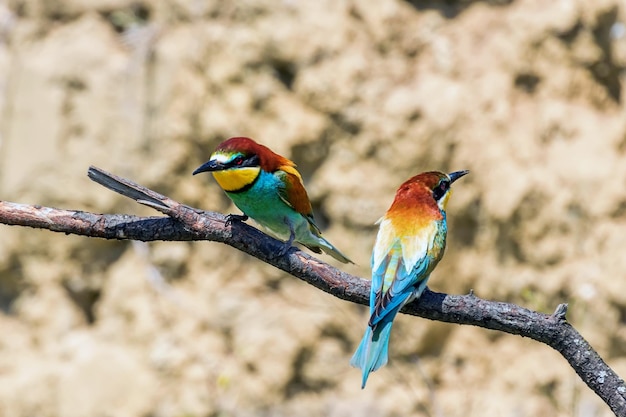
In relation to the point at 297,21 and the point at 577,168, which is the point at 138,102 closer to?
the point at 297,21

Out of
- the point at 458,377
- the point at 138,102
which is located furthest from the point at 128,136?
the point at 458,377

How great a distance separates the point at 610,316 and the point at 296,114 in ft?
4.27

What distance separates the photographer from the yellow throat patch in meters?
2.32

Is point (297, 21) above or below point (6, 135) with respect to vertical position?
above

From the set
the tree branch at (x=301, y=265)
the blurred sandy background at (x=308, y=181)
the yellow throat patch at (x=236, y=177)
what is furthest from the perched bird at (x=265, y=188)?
the blurred sandy background at (x=308, y=181)

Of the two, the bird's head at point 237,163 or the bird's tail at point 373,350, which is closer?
the bird's tail at point 373,350

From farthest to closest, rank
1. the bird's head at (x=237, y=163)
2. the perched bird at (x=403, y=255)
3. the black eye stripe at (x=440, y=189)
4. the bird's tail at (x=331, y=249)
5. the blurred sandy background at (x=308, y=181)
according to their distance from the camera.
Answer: the blurred sandy background at (x=308, y=181) < the bird's tail at (x=331, y=249) < the black eye stripe at (x=440, y=189) < the bird's head at (x=237, y=163) < the perched bird at (x=403, y=255)

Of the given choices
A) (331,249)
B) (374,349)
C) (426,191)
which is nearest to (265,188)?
(331,249)

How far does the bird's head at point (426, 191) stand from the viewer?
2346 mm

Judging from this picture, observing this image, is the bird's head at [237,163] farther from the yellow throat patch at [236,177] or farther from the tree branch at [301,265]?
the tree branch at [301,265]

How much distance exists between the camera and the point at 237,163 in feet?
7.57

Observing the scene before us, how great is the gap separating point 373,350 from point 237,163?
58 cm

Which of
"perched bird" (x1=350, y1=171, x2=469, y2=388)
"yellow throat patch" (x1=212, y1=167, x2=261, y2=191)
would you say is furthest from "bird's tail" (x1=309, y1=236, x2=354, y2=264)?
"yellow throat patch" (x1=212, y1=167, x2=261, y2=191)

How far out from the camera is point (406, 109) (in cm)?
331
